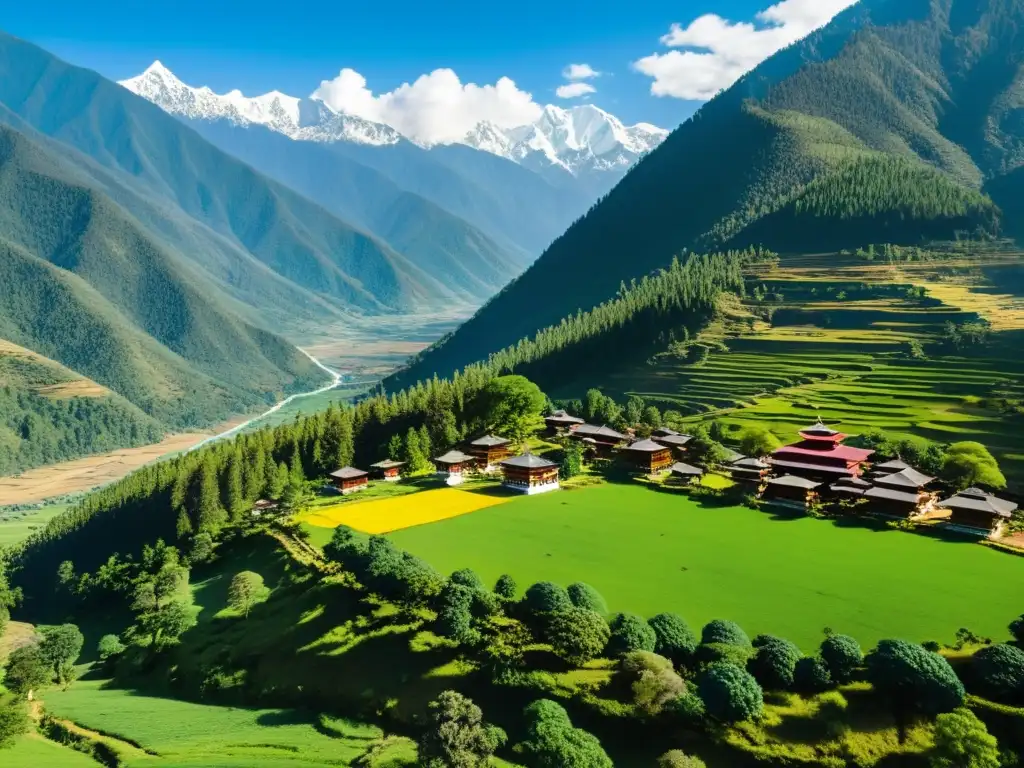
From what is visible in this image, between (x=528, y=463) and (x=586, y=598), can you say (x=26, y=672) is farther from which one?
(x=528, y=463)

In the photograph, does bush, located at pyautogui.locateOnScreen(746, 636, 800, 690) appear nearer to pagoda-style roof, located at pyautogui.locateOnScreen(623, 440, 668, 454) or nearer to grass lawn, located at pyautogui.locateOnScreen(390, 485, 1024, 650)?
grass lawn, located at pyautogui.locateOnScreen(390, 485, 1024, 650)

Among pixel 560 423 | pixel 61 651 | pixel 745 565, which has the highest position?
pixel 560 423

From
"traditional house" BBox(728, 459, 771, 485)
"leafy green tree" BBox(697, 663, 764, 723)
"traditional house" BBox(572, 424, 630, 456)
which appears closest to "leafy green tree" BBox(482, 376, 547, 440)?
"traditional house" BBox(572, 424, 630, 456)

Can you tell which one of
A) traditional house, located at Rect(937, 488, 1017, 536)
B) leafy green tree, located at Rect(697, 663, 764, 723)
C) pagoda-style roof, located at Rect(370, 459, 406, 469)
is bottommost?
traditional house, located at Rect(937, 488, 1017, 536)

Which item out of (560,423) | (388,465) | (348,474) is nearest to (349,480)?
(348,474)

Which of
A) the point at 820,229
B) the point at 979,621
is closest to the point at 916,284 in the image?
the point at 820,229

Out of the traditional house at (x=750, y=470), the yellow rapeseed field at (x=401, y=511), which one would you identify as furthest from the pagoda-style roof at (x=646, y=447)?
the yellow rapeseed field at (x=401, y=511)

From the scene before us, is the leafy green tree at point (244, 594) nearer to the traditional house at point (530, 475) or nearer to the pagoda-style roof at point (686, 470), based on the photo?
the traditional house at point (530, 475)
